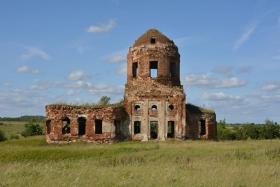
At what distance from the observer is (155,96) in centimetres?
3388

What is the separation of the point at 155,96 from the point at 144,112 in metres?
1.46

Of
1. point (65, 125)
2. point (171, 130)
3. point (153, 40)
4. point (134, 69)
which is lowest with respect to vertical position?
point (171, 130)

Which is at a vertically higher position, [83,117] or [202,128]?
[83,117]

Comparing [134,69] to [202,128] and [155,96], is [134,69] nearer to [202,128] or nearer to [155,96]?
[155,96]

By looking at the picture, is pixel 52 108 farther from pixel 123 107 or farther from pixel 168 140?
pixel 168 140

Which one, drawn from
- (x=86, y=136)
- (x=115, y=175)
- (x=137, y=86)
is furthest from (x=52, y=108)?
(x=115, y=175)

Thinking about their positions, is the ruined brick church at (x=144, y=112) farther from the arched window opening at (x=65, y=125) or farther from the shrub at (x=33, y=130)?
the shrub at (x=33, y=130)

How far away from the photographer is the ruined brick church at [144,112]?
107 ft

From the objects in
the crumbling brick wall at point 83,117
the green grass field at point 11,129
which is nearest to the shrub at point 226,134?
the crumbling brick wall at point 83,117

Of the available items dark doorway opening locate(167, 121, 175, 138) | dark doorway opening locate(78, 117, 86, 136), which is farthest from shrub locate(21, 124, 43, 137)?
dark doorway opening locate(167, 121, 175, 138)

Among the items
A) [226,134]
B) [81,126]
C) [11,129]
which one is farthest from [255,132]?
[11,129]

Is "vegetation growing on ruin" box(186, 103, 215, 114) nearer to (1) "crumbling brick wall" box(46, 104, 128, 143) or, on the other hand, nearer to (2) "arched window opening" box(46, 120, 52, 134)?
(1) "crumbling brick wall" box(46, 104, 128, 143)

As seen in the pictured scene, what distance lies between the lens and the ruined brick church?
32.7 meters

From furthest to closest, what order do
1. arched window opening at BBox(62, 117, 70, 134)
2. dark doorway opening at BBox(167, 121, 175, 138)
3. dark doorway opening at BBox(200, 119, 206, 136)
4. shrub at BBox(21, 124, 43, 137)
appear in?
shrub at BBox(21, 124, 43, 137) → dark doorway opening at BBox(200, 119, 206, 136) → dark doorway opening at BBox(167, 121, 175, 138) → arched window opening at BBox(62, 117, 70, 134)
